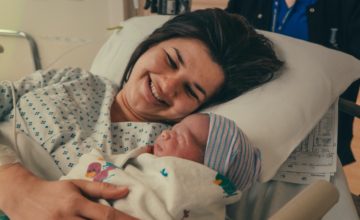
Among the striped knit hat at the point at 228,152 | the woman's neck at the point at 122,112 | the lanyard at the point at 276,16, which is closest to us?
the striped knit hat at the point at 228,152

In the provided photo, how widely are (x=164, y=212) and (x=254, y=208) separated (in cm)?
43

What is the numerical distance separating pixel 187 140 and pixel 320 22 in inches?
39.3

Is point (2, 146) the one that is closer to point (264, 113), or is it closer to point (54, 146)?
point (54, 146)

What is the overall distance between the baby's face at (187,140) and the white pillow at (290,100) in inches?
9.8

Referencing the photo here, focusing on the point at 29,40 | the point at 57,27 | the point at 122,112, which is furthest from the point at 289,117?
the point at 29,40

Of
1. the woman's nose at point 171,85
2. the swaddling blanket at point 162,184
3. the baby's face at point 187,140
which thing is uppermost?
the woman's nose at point 171,85

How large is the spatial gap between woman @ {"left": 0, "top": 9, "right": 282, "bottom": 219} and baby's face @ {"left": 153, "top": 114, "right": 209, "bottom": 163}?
0.67 ft

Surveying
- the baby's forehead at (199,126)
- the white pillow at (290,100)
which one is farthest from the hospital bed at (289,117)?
the baby's forehead at (199,126)

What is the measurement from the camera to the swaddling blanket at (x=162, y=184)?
78 centimetres

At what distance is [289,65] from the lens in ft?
4.37

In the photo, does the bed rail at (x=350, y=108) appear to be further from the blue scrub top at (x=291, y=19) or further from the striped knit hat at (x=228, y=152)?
the striped knit hat at (x=228, y=152)

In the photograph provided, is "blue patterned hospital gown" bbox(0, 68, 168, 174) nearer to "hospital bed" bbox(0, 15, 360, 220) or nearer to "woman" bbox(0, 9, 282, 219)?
"woman" bbox(0, 9, 282, 219)

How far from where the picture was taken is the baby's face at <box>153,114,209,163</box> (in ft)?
2.92

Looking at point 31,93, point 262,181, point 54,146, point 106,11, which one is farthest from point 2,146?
point 106,11
